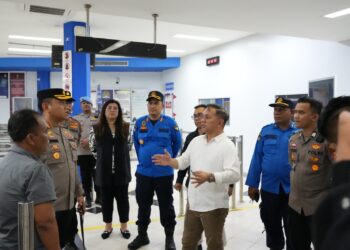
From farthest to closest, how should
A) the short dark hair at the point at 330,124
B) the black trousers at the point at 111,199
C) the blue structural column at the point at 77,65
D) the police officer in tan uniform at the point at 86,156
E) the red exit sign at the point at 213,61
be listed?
the red exit sign at the point at 213,61 < the blue structural column at the point at 77,65 < the police officer in tan uniform at the point at 86,156 < the black trousers at the point at 111,199 < the short dark hair at the point at 330,124

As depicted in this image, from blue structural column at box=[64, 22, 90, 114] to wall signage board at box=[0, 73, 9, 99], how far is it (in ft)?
20.0

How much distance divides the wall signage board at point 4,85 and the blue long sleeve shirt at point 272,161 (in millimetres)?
10070

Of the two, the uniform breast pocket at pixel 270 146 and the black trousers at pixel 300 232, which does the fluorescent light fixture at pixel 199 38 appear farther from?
the black trousers at pixel 300 232

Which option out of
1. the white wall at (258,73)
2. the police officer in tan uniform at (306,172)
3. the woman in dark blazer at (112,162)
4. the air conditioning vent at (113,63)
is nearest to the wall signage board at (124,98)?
the air conditioning vent at (113,63)

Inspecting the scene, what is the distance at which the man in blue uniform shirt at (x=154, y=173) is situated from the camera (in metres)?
3.26

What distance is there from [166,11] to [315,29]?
7.26 ft

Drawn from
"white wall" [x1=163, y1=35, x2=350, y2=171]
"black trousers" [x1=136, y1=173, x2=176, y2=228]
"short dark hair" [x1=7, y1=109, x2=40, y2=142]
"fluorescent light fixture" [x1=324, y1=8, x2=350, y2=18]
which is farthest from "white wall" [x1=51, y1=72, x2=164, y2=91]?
"short dark hair" [x1=7, y1=109, x2=40, y2=142]

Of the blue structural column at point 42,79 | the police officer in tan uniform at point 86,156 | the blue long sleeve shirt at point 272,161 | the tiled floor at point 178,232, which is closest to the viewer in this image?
the blue long sleeve shirt at point 272,161

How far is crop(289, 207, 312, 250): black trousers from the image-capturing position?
7.93 ft

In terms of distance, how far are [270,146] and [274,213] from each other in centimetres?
59

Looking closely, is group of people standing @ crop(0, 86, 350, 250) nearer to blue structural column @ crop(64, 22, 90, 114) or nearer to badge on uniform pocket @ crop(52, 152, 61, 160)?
badge on uniform pocket @ crop(52, 152, 61, 160)

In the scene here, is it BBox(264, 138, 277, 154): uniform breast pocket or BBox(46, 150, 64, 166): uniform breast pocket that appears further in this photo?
BBox(264, 138, 277, 154): uniform breast pocket

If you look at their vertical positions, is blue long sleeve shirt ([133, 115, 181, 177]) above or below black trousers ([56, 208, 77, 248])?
above

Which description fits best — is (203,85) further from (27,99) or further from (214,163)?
(214,163)
